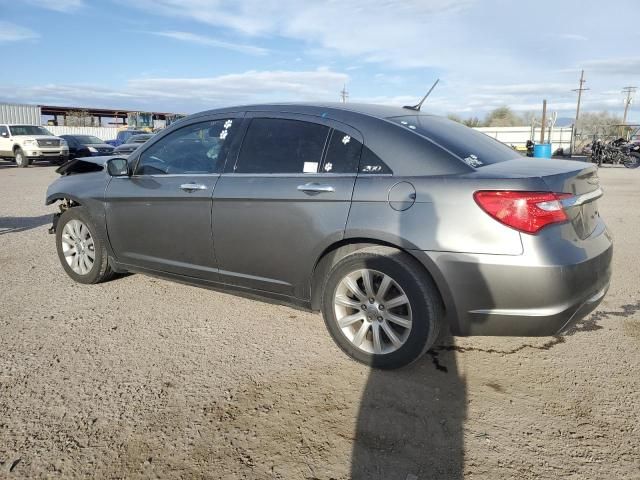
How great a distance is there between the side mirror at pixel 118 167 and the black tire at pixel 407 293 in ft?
7.46

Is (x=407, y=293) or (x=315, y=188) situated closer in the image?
(x=407, y=293)

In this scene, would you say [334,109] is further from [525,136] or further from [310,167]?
[525,136]

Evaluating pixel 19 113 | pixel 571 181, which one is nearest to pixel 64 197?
pixel 571 181

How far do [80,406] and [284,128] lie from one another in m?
2.22

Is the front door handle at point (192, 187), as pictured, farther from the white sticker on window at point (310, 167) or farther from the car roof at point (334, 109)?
the white sticker on window at point (310, 167)

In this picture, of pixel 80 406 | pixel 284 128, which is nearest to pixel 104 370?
pixel 80 406

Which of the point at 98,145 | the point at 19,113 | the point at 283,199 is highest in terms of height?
the point at 19,113

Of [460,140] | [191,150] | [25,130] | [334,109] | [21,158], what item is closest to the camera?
[460,140]

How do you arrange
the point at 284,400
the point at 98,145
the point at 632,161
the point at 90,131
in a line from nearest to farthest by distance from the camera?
the point at 284,400 < the point at 632,161 < the point at 98,145 < the point at 90,131

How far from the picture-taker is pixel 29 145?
23359 millimetres

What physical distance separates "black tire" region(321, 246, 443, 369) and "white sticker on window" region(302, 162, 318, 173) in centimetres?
66

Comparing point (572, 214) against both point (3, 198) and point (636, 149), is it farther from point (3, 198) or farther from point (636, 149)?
point (636, 149)

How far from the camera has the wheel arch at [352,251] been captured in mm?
2947

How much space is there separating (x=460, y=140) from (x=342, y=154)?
0.82 m
